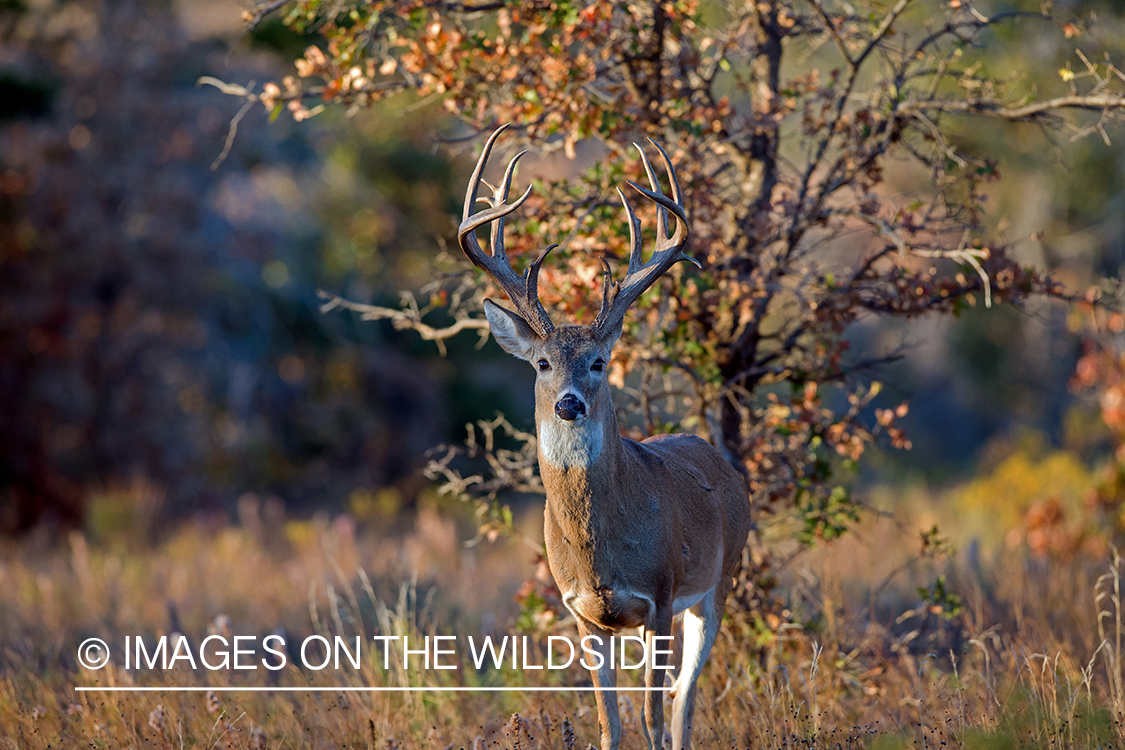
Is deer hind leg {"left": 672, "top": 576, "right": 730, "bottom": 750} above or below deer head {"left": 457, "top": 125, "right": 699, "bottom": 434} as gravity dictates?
below

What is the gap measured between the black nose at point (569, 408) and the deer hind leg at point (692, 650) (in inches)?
63.4

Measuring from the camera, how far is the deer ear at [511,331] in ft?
16.9

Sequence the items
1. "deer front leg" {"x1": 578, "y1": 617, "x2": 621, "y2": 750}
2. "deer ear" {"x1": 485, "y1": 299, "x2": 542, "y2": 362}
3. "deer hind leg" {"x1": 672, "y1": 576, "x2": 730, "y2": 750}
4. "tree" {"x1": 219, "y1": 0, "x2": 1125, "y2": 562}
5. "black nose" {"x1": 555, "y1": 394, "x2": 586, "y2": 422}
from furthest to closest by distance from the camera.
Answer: "tree" {"x1": 219, "y1": 0, "x2": 1125, "y2": 562}
"deer hind leg" {"x1": 672, "y1": 576, "x2": 730, "y2": 750}
"deer ear" {"x1": 485, "y1": 299, "x2": 542, "y2": 362}
"deer front leg" {"x1": 578, "y1": 617, "x2": 621, "y2": 750}
"black nose" {"x1": 555, "y1": 394, "x2": 586, "y2": 422}

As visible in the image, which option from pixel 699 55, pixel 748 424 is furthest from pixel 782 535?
pixel 699 55

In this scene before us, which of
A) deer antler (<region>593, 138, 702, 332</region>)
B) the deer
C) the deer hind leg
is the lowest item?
the deer hind leg

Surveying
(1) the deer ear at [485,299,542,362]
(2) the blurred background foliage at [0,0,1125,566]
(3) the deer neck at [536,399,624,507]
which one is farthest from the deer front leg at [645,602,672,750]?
(2) the blurred background foliage at [0,0,1125,566]

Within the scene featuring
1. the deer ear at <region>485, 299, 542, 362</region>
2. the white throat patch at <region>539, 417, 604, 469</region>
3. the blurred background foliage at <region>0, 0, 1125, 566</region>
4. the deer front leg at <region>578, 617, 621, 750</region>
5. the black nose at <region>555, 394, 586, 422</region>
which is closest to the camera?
the black nose at <region>555, 394, 586, 422</region>

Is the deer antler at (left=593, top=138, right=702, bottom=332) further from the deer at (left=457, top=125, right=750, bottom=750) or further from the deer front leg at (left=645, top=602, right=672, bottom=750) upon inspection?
the deer front leg at (left=645, top=602, right=672, bottom=750)

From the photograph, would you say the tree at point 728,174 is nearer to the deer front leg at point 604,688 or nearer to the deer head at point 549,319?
the deer head at point 549,319

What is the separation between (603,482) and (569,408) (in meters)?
0.43

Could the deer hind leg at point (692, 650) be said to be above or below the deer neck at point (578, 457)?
below

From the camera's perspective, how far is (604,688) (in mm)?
5113

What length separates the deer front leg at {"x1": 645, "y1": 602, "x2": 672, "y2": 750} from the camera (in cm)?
502

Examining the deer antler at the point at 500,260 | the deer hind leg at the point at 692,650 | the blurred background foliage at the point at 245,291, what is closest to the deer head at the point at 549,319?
the deer antler at the point at 500,260
